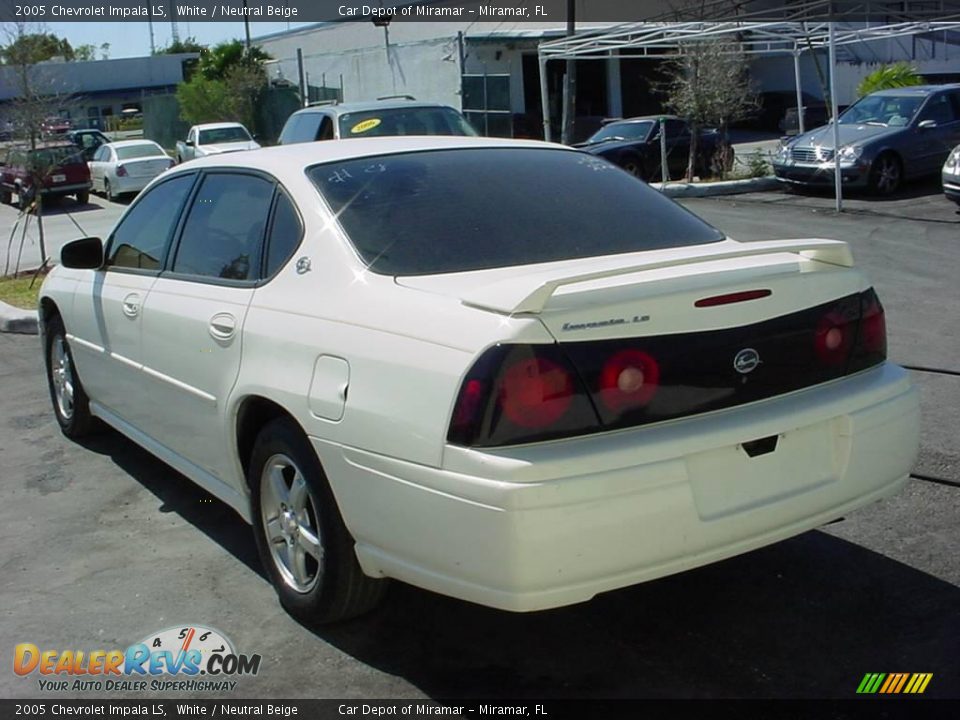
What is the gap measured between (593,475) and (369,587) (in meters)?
1.06

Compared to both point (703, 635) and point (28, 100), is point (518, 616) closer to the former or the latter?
point (703, 635)

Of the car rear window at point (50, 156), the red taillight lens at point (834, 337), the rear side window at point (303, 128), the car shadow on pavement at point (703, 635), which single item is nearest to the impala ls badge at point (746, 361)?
the red taillight lens at point (834, 337)

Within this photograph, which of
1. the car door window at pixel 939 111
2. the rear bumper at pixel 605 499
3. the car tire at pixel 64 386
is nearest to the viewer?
the rear bumper at pixel 605 499

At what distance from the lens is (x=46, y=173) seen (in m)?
14.2

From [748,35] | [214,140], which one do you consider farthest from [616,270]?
[214,140]

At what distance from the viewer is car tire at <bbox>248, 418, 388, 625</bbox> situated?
3.58 m

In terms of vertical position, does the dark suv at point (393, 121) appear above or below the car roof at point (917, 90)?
below

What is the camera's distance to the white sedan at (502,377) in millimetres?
3051

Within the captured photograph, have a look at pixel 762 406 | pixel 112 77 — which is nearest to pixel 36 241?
pixel 762 406

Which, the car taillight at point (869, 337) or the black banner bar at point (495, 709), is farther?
the car taillight at point (869, 337)

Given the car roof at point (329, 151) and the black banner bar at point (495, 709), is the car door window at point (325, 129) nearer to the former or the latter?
the car roof at point (329, 151)

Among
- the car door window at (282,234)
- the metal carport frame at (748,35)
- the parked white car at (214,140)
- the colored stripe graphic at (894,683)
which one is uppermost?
the metal carport frame at (748,35)

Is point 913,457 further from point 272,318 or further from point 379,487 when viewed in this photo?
point 272,318

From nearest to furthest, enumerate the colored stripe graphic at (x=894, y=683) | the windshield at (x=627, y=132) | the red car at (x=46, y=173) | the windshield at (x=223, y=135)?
1. the colored stripe graphic at (x=894, y=683)
2. the red car at (x=46, y=173)
3. the windshield at (x=627, y=132)
4. the windshield at (x=223, y=135)
